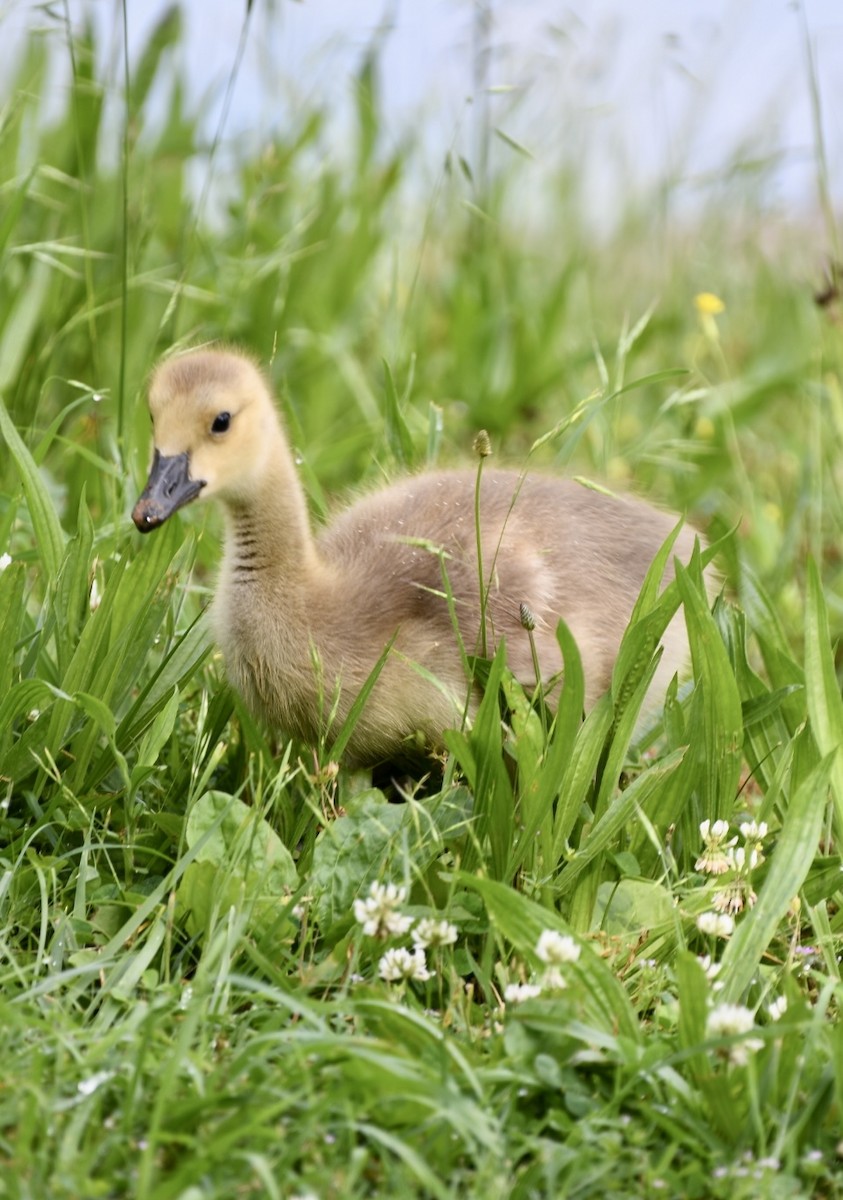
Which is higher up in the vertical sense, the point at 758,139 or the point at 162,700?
the point at 758,139

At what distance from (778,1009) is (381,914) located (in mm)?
592

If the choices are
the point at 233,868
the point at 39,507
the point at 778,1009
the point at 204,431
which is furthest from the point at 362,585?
the point at 778,1009

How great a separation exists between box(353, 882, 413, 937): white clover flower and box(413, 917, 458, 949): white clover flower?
0.02m

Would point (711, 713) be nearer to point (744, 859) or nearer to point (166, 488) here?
point (744, 859)

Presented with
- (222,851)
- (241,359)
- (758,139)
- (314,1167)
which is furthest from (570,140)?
(314,1167)

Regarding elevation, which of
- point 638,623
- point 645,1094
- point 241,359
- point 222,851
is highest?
point 241,359

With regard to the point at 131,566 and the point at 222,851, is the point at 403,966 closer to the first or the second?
the point at 222,851

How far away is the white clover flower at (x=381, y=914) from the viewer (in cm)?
225

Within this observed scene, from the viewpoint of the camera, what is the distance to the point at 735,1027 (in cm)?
204

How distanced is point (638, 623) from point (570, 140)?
4.39m

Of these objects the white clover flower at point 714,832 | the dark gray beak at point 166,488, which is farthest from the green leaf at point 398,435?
the white clover flower at point 714,832

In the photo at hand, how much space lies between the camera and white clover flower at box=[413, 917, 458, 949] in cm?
227

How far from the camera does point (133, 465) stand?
3.64m

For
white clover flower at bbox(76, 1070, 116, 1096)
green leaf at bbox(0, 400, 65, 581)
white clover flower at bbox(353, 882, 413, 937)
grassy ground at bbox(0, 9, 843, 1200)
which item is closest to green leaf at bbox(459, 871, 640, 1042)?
grassy ground at bbox(0, 9, 843, 1200)
